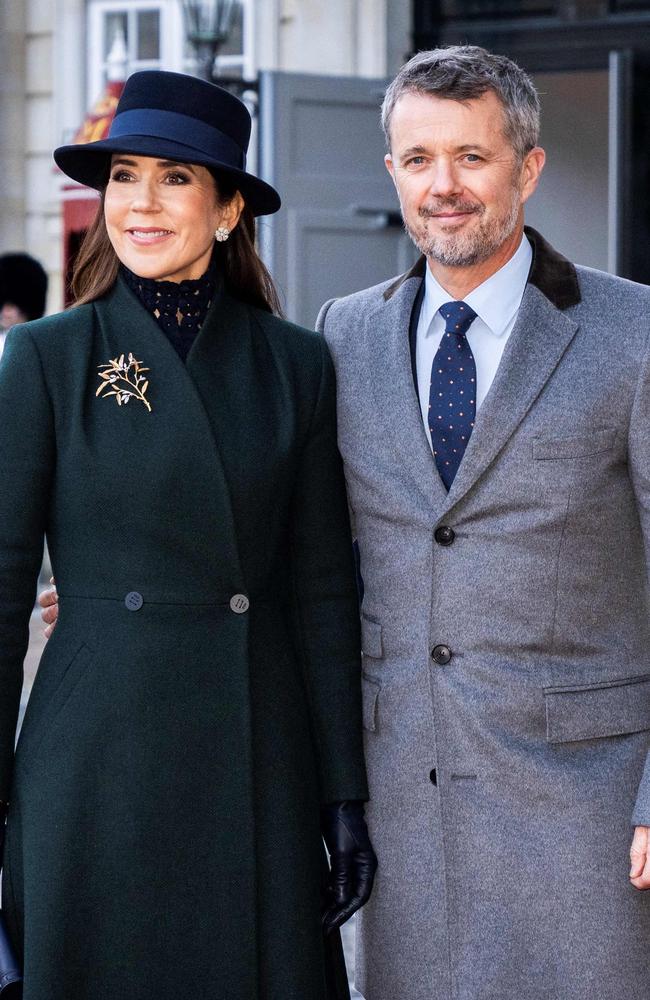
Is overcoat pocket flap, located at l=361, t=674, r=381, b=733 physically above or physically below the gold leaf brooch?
below

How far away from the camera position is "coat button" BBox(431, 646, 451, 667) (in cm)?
273

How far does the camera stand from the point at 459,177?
275 cm

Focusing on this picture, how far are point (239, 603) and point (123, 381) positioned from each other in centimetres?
40

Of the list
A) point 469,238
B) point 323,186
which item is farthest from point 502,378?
point 323,186

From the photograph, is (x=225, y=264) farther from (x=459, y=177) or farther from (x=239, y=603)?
(x=239, y=603)

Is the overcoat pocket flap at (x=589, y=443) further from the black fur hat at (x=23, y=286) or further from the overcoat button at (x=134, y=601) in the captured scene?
the black fur hat at (x=23, y=286)

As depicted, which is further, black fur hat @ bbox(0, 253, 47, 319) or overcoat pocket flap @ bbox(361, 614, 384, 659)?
black fur hat @ bbox(0, 253, 47, 319)

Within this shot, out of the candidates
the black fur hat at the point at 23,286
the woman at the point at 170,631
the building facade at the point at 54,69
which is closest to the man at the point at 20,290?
the black fur hat at the point at 23,286

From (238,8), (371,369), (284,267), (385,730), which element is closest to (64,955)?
(385,730)

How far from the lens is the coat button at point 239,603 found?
9.02 ft

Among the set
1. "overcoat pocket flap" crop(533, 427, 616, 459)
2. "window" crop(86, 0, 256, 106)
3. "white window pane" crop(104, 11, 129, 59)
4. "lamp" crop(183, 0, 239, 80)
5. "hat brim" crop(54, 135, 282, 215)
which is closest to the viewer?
"overcoat pocket flap" crop(533, 427, 616, 459)

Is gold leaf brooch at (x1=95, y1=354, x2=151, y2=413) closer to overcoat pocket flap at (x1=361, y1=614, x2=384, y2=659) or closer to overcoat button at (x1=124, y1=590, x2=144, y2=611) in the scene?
overcoat button at (x1=124, y1=590, x2=144, y2=611)

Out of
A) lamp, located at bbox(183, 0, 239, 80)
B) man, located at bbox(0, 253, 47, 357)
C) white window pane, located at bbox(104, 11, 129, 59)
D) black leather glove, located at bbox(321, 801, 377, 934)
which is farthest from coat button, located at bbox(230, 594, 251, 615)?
white window pane, located at bbox(104, 11, 129, 59)

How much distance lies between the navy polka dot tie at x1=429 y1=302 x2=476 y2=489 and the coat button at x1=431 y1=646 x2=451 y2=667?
0.26m
